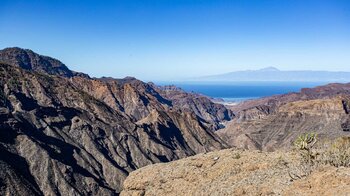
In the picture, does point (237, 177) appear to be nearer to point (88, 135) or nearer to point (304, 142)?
point (304, 142)

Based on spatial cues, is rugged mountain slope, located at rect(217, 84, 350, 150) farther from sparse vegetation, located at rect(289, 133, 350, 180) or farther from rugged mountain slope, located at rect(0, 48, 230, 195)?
sparse vegetation, located at rect(289, 133, 350, 180)

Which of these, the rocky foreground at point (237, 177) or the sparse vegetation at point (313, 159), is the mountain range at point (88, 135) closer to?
the rocky foreground at point (237, 177)

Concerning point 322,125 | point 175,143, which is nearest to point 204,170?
point 175,143

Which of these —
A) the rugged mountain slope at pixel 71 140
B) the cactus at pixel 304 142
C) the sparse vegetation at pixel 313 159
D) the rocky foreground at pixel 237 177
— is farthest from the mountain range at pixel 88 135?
the sparse vegetation at pixel 313 159

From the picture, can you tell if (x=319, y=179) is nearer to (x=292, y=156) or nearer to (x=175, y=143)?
(x=292, y=156)

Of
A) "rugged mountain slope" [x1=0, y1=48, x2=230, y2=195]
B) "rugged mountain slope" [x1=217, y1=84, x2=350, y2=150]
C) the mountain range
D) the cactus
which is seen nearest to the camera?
the cactus

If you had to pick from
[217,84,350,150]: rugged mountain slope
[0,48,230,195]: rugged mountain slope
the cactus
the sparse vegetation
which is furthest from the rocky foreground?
[217,84,350,150]: rugged mountain slope
